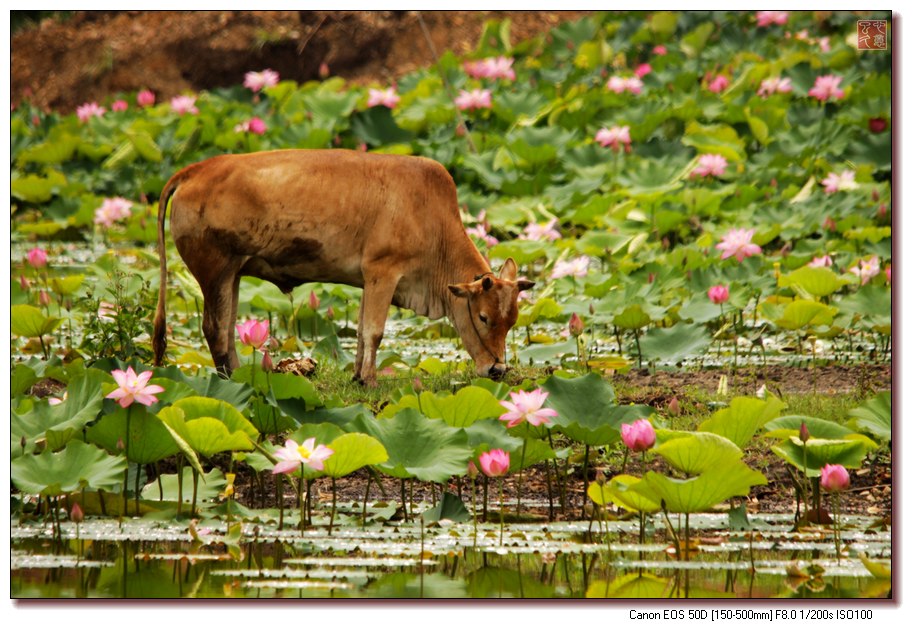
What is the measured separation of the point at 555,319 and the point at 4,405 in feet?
11.9

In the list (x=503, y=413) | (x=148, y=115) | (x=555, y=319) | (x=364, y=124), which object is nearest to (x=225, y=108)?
(x=148, y=115)

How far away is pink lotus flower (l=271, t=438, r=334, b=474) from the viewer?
498 cm

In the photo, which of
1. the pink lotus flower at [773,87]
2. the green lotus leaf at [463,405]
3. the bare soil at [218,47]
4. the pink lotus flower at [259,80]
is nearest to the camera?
the green lotus leaf at [463,405]

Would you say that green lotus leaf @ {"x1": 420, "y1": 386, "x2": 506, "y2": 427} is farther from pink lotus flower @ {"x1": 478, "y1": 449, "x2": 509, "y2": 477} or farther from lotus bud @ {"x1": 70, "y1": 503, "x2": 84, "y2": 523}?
lotus bud @ {"x1": 70, "y1": 503, "x2": 84, "y2": 523}

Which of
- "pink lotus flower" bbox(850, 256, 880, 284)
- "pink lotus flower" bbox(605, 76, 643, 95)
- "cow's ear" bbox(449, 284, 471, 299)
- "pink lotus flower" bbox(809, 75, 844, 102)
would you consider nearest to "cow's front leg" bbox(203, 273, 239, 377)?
"cow's ear" bbox(449, 284, 471, 299)

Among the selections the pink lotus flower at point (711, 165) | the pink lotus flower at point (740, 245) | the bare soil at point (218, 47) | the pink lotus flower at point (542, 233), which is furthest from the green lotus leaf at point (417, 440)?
the bare soil at point (218, 47)

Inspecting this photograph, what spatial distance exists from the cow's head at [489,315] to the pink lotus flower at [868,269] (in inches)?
94.4

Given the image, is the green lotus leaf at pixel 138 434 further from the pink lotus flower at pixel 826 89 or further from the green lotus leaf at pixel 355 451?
the pink lotus flower at pixel 826 89

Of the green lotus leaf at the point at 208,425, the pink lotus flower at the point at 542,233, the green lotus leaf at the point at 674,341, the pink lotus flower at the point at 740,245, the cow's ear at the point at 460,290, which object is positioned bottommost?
the green lotus leaf at the point at 208,425

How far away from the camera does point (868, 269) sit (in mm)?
8555

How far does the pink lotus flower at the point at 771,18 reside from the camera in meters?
14.9

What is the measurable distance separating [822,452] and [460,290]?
2.41m

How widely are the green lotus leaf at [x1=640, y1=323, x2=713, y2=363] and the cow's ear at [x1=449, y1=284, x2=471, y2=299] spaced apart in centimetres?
103

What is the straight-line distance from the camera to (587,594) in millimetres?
4570
